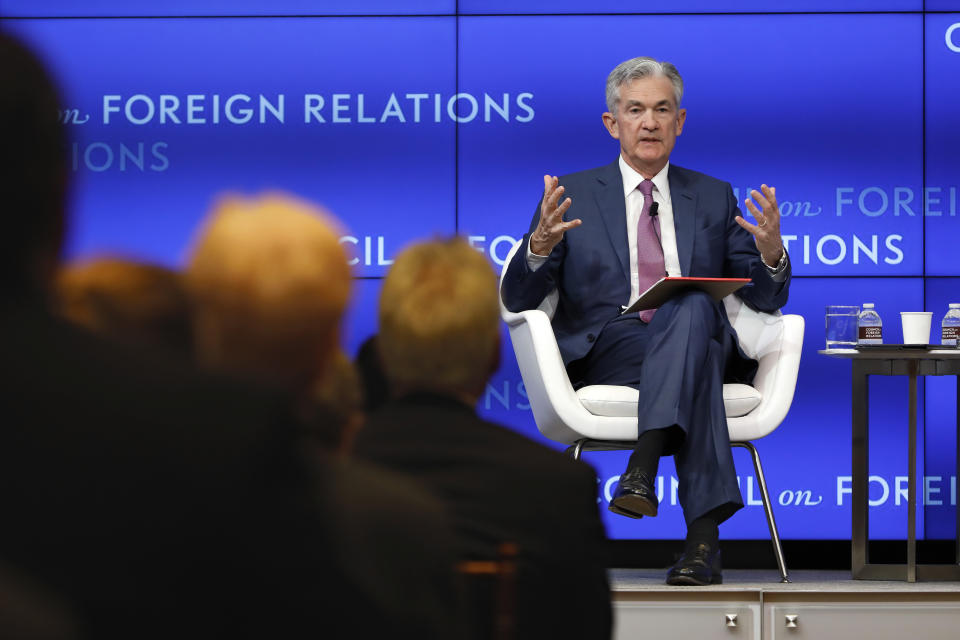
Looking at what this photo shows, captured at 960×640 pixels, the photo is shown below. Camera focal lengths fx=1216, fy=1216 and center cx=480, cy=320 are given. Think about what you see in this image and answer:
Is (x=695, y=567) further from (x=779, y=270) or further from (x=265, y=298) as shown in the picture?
(x=265, y=298)

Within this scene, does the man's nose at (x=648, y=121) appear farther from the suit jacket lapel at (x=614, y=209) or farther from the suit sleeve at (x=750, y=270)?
the suit sleeve at (x=750, y=270)

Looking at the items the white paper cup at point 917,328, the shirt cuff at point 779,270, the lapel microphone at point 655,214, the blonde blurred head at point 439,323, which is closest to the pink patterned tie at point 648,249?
the lapel microphone at point 655,214

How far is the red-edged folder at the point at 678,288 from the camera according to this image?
3.35 meters

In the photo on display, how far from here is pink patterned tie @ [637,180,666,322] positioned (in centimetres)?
379

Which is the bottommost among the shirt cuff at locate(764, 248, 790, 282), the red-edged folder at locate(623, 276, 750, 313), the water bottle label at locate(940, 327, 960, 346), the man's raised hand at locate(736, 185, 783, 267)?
the water bottle label at locate(940, 327, 960, 346)

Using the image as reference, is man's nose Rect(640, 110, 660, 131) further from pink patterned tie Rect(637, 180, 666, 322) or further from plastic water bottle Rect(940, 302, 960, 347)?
plastic water bottle Rect(940, 302, 960, 347)

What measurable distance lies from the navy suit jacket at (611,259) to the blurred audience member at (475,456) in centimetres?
224

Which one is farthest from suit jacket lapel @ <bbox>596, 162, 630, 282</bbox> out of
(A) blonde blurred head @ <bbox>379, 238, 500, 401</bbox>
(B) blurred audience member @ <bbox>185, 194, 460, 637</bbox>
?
(B) blurred audience member @ <bbox>185, 194, 460, 637</bbox>

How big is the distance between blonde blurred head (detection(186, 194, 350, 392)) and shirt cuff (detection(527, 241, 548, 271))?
8.93 ft

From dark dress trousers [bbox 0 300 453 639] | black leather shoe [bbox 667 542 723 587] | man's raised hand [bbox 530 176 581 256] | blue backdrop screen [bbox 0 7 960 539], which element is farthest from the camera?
blue backdrop screen [bbox 0 7 960 539]

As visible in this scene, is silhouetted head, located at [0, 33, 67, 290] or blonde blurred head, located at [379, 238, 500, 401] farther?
blonde blurred head, located at [379, 238, 500, 401]

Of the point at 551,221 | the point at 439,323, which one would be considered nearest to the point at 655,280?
the point at 551,221

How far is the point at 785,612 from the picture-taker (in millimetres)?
3262

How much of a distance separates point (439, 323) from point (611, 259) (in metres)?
2.47
